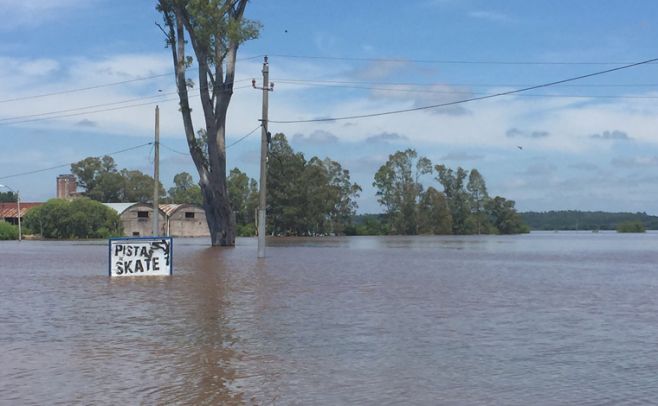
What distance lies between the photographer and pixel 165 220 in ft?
356

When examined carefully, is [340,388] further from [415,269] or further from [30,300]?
[415,269]

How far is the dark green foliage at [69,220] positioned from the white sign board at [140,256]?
3046 inches

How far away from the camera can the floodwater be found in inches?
330

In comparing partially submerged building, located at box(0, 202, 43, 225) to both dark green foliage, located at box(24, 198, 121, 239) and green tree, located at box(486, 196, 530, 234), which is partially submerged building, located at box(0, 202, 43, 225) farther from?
green tree, located at box(486, 196, 530, 234)

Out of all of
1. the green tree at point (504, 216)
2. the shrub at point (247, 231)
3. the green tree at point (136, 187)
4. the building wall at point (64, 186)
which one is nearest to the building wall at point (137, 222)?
the shrub at point (247, 231)

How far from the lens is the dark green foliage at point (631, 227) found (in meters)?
167

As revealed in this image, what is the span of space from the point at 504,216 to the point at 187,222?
64.3m

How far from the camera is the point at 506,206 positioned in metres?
151

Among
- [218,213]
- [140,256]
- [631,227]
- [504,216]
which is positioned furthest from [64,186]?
[140,256]

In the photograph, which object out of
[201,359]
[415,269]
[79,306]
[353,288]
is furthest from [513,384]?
[415,269]

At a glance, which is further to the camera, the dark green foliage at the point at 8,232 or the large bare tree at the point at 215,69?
the dark green foliage at the point at 8,232

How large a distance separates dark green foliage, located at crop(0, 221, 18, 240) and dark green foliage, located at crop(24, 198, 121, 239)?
3697 mm

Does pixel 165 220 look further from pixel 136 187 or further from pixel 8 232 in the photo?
pixel 136 187

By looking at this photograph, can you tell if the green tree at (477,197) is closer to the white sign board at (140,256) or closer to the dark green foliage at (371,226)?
the dark green foliage at (371,226)
